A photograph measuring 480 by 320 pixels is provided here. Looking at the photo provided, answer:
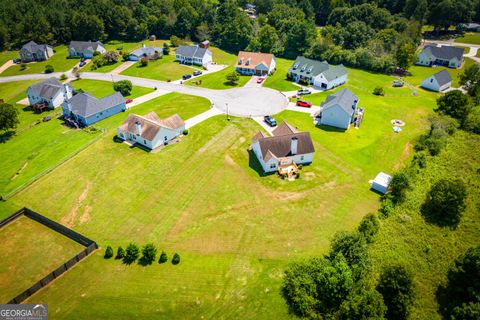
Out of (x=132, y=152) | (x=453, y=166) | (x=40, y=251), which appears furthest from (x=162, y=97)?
(x=453, y=166)

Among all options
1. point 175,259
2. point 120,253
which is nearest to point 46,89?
point 120,253

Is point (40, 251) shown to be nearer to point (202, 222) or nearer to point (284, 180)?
point (202, 222)

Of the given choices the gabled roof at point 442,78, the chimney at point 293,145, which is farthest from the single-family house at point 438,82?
the chimney at point 293,145

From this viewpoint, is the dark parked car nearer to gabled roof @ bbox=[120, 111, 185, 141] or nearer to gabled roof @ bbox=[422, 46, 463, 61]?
gabled roof @ bbox=[120, 111, 185, 141]

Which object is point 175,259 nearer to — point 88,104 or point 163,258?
point 163,258

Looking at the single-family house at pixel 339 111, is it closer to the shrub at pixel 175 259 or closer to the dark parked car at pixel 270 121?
the dark parked car at pixel 270 121

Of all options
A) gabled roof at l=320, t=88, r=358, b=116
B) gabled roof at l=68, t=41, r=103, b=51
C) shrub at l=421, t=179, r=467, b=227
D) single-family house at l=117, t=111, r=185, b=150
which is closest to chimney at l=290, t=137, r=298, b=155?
gabled roof at l=320, t=88, r=358, b=116

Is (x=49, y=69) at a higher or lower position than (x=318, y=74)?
lower

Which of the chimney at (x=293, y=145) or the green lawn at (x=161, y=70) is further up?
the chimney at (x=293, y=145)
